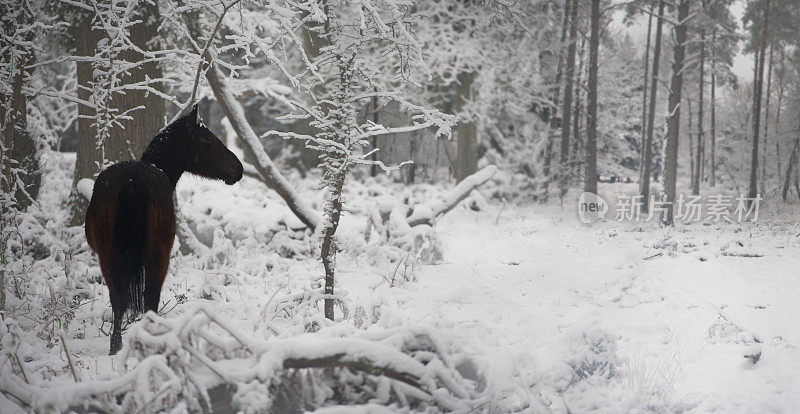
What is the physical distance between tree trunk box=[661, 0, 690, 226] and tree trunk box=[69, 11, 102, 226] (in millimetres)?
12472

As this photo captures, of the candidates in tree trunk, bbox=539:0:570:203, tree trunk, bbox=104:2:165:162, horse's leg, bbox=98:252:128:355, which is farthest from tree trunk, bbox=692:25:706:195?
horse's leg, bbox=98:252:128:355

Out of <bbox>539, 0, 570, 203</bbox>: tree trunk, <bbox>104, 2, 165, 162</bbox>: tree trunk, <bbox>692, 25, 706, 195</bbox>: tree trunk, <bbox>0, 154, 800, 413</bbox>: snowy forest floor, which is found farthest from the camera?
<bbox>692, 25, 706, 195</bbox>: tree trunk

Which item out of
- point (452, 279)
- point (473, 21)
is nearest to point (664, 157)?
point (473, 21)

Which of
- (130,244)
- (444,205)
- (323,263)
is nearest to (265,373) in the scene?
(130,244)

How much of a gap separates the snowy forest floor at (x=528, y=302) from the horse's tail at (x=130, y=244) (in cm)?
40

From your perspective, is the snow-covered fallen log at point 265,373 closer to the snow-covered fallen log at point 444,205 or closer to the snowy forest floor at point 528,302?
the snowy forest floor at point 528,302

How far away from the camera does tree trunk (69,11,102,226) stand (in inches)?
251

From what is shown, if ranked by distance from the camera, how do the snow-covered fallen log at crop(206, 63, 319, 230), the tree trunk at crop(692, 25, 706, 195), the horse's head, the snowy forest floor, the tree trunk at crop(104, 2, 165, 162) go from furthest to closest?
the tree trunk at crop(692, 25, 706, 195) → the snow-covered fallen log at crop(206, 63, 319, 230) → the tree trunk at crop(104, 2, 165, 162) → the horse's head → the snowy forest floor

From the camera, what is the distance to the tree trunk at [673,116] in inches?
500

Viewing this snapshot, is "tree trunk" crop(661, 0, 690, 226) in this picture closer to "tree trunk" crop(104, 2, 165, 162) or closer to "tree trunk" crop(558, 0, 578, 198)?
"tree trunk" crop(558, 0, 578, 198)

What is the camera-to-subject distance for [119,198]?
291 centimetres

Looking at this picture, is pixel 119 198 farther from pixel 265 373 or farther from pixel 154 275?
pixel 265 373

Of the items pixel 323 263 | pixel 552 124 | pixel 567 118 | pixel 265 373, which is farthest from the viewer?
pixel 552 124

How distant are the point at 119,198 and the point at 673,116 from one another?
13.9 metres
